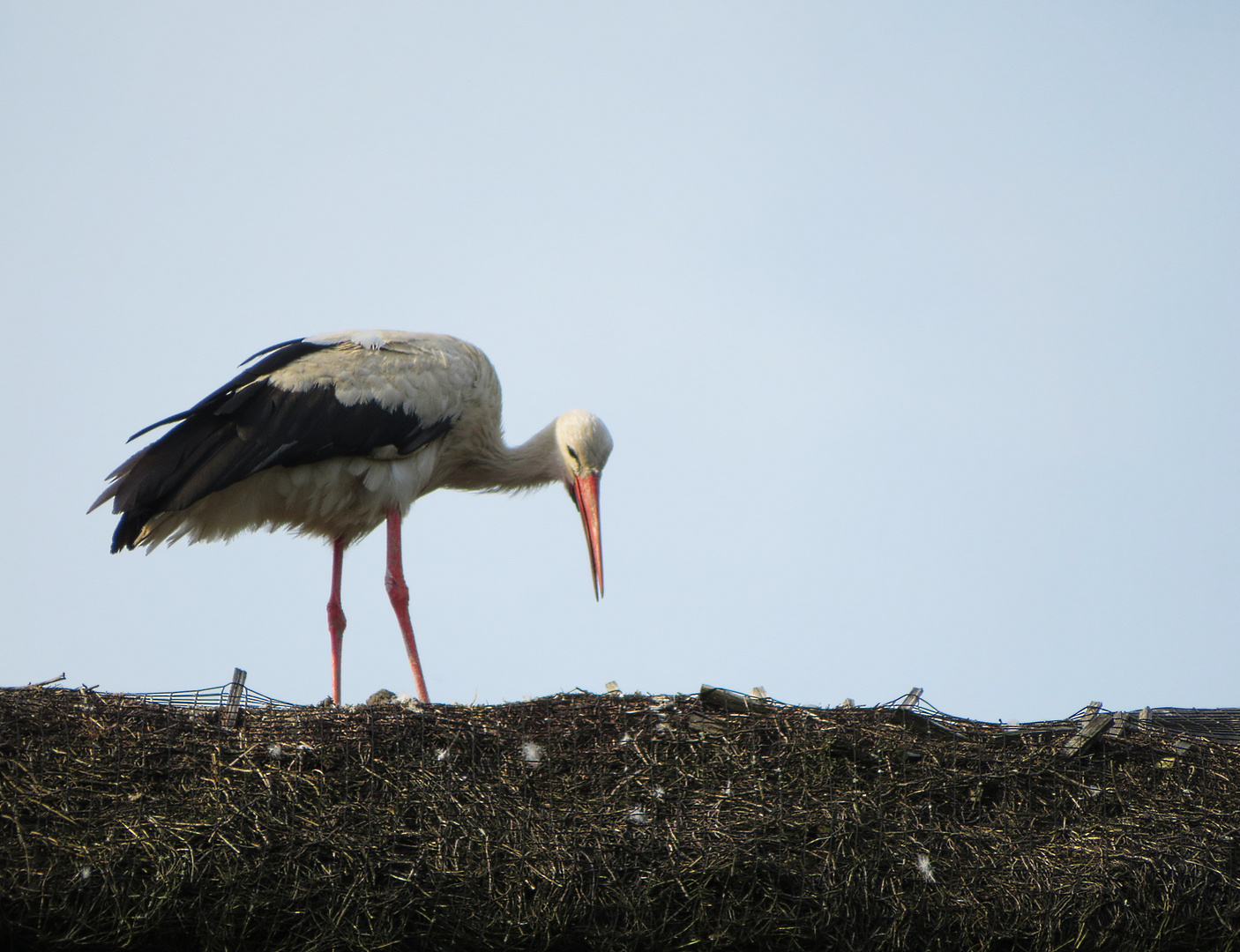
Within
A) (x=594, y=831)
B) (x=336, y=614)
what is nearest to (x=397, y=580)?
(x=336, y=614)

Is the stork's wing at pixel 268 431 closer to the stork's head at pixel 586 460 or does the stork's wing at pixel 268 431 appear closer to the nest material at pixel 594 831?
the stork's head at pixel 586 460

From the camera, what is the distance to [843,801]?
11.7ft

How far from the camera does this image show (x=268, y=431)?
529cm

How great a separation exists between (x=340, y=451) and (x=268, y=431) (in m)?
0.35

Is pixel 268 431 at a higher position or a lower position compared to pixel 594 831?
higher

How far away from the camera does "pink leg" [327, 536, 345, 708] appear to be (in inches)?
225

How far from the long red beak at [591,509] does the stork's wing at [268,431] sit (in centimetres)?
79

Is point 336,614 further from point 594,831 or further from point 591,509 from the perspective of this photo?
point 594,831

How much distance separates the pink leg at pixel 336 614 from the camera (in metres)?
5.73

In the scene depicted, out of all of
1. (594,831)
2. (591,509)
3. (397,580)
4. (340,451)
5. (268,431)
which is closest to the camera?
(594,831)

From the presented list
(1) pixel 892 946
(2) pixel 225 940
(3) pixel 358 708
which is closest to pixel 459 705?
(3) pixel 358 708

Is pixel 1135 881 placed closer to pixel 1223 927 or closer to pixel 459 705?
pixel 1223 927

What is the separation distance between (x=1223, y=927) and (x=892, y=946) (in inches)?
37.5

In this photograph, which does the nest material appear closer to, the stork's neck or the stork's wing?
the stork's wing
